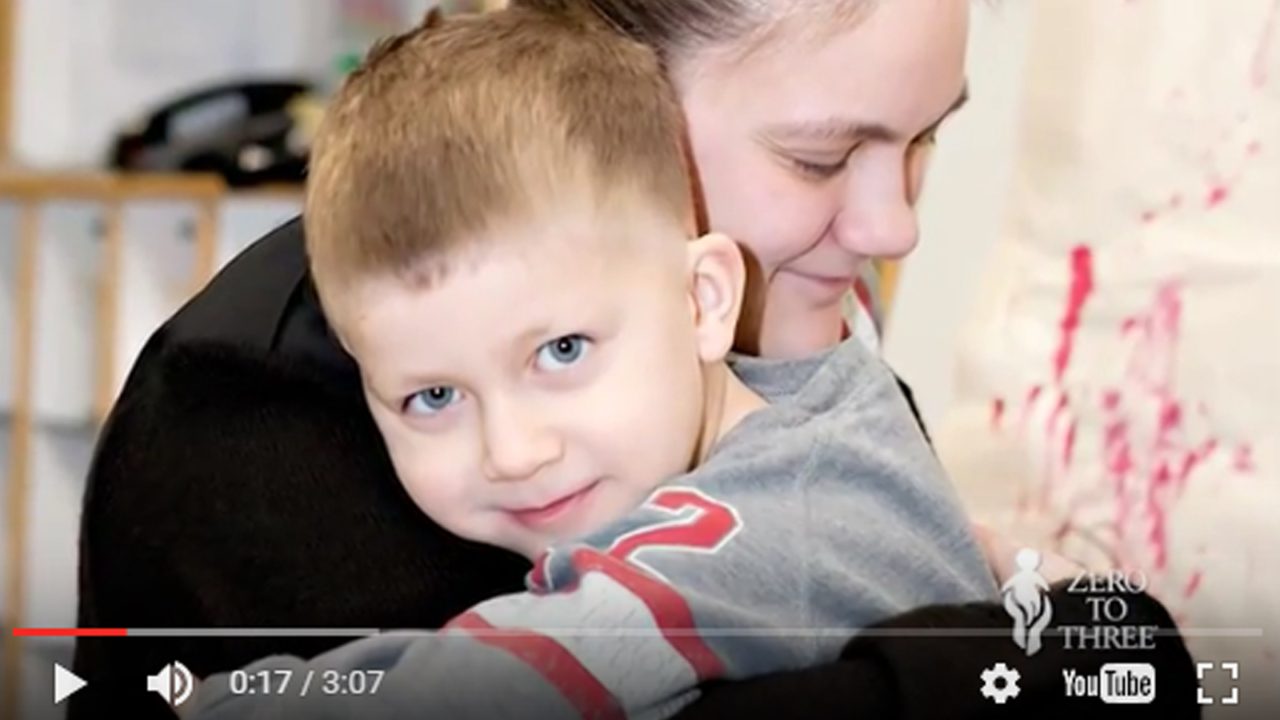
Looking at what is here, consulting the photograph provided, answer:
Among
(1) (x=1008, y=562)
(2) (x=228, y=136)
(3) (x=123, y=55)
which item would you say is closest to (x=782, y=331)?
(1) (x=1008, y=562)

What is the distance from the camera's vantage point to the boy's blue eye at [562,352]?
70 centimetres

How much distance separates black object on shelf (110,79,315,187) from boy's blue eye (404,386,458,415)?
1.37 m

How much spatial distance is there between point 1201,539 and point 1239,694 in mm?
270

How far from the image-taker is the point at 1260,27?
1.00 meters

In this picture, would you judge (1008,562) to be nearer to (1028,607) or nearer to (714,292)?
(1028,607)

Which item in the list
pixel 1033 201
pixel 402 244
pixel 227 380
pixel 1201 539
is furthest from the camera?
pixel 1033 201

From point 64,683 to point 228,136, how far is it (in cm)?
147

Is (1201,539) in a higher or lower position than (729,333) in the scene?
lower

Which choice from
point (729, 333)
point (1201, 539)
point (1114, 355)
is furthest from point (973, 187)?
point (729, 333)

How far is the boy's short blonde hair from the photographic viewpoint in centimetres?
69

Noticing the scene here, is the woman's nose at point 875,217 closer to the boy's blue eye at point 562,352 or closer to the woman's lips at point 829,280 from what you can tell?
the woman's lips at point 829,280

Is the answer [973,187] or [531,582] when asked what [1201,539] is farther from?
[531,582]

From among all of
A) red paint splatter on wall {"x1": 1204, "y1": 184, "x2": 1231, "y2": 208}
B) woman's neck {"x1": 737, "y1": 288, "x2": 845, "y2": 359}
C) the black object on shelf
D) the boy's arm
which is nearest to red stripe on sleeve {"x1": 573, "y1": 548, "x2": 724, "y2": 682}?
the boy's arm

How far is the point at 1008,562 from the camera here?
2.72 feet
